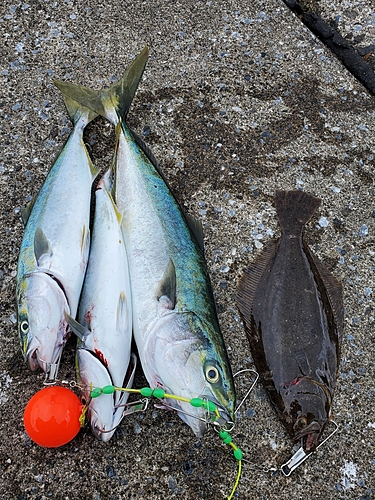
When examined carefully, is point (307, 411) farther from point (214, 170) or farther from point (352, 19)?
point (352, 19)

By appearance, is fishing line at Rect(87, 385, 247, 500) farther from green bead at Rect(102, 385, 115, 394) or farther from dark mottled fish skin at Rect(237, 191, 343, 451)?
dark mottled fish skin at Rect(237, 191, 343, 451)

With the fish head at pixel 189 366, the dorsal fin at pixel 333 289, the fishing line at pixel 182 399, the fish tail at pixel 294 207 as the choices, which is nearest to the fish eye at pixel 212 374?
the fish head at pixel 189 366

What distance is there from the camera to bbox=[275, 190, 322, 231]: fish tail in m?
3.18

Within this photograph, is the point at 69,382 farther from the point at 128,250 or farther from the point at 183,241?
the point at 183,241

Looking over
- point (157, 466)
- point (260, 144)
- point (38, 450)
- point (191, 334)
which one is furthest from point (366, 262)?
point (38, 450)

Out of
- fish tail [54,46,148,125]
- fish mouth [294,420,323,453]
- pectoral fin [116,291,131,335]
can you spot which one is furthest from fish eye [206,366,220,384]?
fish tail [54,46,148,125]

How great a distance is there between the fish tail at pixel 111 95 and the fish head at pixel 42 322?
1.27 meters

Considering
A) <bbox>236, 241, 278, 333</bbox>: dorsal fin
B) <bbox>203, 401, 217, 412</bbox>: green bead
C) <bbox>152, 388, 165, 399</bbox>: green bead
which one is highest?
<bbox>152, 388, 165, 399</bbox>: green bead

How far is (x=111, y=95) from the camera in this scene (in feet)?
10.6

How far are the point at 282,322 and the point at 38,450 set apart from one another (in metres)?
1.48

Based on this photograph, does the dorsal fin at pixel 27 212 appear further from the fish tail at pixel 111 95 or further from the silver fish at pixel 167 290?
the fish tail at pixel 111 95

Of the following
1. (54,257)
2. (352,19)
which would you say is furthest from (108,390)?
(352,19)

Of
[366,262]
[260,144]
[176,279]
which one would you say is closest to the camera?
[176,279]

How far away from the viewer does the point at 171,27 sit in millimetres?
3984
